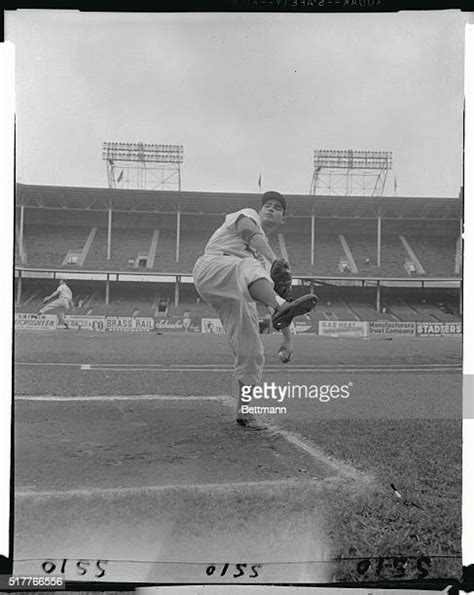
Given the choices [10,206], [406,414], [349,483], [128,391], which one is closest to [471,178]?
[406,414]

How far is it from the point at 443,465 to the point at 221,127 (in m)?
1.73

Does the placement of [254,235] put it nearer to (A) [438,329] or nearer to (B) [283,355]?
(B) [283,355]

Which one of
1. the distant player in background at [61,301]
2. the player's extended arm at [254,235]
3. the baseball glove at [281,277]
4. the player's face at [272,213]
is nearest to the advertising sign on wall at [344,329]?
the baseball glove at [281,277]

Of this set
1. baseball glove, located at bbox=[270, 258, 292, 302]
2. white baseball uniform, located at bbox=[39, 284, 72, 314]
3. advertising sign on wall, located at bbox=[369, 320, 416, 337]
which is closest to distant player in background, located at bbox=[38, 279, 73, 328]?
white baseball uniform, located at bbox=[39, 284, 72, 314]

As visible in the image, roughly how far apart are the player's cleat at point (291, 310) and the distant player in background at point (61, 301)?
0.90 meters

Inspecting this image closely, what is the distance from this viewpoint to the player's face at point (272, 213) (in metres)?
2.03

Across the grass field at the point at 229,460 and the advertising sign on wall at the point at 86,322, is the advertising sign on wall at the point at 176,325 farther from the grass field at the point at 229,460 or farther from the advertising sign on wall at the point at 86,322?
the advertising sign on wall at the point at 86,322

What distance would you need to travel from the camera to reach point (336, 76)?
2027 millimetres

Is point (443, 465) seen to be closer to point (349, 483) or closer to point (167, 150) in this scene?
point (349, 483)

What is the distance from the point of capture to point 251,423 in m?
2.04

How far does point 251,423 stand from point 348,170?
116 centimetres

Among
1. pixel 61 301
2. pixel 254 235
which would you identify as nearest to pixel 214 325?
pixel 254 235

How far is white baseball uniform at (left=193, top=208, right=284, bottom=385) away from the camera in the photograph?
6.75ft

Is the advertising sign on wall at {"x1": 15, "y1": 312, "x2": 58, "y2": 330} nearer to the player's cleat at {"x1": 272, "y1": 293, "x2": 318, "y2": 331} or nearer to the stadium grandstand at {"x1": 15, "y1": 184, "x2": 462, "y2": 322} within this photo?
the stadium grandstand at {"x1": 15, "y1": 184, "x2": 462, "y2": 322}
